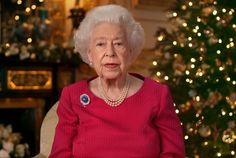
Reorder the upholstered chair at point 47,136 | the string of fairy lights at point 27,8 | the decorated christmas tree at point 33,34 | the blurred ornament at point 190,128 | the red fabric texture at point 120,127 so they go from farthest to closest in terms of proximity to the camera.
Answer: the string of fairy lights at point 27,8 < the decorated christmas tree at point 33,34 < the blurred ornament at point 190,128 < the upholstered chair at point 47,136 < the red fabric texture at point 120,127

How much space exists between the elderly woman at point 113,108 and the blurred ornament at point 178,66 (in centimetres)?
193

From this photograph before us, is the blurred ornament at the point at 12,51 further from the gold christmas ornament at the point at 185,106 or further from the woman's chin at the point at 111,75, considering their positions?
the woman's chin at the point at 111,75

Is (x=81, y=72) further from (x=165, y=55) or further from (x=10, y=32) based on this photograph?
(x=165, y=55)

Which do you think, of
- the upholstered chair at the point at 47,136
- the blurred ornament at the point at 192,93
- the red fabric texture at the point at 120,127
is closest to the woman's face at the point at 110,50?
the red fabric texture at the point at 120,127

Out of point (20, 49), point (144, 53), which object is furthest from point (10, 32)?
point (144, 53)

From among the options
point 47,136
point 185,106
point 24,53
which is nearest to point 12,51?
point 24,53

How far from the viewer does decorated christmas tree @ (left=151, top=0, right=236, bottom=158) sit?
11.1ft

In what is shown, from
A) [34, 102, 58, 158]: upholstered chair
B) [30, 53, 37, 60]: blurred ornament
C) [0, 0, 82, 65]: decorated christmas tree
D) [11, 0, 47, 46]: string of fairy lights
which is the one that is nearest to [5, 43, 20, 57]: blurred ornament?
[0, 0, 82, 65]: decorated christmas tree

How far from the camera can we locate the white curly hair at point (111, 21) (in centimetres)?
156

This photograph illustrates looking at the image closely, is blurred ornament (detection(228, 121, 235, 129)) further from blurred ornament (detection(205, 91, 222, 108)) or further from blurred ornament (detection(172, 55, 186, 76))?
Result: blurred ornament (detection(172, 55, 186, 76))

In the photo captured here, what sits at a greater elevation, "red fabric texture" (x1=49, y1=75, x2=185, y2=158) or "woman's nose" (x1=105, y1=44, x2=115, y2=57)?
"woman's nose" (x1=105, y1=44, x2=115, y2=57)

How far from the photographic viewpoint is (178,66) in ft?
11.7

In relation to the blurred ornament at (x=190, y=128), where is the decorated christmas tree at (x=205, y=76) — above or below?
above

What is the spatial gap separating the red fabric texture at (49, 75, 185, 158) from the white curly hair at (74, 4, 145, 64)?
0.45 ft
